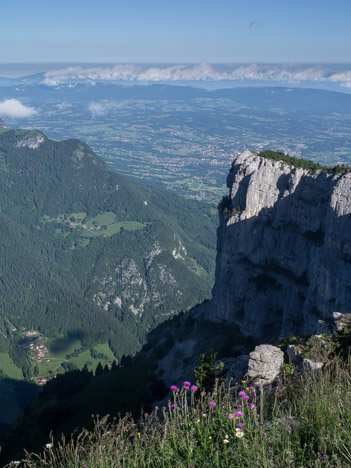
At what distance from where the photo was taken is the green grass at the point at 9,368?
182 meters

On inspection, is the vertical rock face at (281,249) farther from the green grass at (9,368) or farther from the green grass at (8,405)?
the green grass at (9,368)

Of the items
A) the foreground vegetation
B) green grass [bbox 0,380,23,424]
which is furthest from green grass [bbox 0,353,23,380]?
the foreground vegetation

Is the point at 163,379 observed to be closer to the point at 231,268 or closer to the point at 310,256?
the point at 231,268

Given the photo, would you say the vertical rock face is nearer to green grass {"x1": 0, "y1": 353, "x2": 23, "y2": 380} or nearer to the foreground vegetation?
the foreground vegetation

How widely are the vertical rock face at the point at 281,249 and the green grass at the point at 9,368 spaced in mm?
127484

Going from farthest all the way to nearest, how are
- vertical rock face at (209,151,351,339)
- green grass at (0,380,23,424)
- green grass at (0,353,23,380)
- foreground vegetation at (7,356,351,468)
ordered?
green grass at (0,353,23,380) → green grass at (0,380,23,424) → vertical rock face at (209,151,351,339) → foreground vegetation at (7,356,351,468)

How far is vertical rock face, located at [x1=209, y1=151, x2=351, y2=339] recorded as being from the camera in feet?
185

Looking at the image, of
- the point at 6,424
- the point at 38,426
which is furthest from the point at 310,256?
the point at 6,424

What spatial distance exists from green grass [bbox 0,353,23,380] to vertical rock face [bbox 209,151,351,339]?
418 feet

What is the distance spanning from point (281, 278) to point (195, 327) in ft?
82.2

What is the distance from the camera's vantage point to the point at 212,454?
11266 millimetres

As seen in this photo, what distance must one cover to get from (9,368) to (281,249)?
155 metres

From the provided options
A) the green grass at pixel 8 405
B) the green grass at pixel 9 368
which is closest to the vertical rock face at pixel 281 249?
the green grass at pixel 8 405

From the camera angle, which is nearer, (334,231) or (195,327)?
(334,231)
